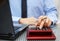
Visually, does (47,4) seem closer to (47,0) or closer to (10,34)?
(47,0)

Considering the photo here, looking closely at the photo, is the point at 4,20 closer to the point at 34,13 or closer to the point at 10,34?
the point at 10,34

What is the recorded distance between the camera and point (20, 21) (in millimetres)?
1305

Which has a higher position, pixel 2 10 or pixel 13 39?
pixel 2 10

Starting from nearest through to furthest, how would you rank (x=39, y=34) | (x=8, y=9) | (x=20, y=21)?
(x=8, y=9)
(x=39, y=34)
(x=20, y=21)

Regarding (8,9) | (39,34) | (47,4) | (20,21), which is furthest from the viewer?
(47,4)

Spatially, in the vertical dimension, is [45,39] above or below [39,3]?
below

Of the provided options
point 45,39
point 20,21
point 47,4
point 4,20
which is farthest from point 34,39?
point 47,4

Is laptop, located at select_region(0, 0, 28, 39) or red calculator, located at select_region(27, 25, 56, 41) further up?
laptop, located at select_region(0, 0, 28, 39)

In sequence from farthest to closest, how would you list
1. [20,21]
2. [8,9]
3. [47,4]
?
[47,4] < [20,21] < [8,9]

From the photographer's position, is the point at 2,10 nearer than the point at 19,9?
Yes

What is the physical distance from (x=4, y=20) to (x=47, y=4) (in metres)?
1.24

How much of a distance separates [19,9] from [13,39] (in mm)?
1236

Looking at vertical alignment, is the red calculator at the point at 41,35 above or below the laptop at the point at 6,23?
below

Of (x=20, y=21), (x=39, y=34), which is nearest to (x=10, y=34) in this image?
(x=39, y=34)
